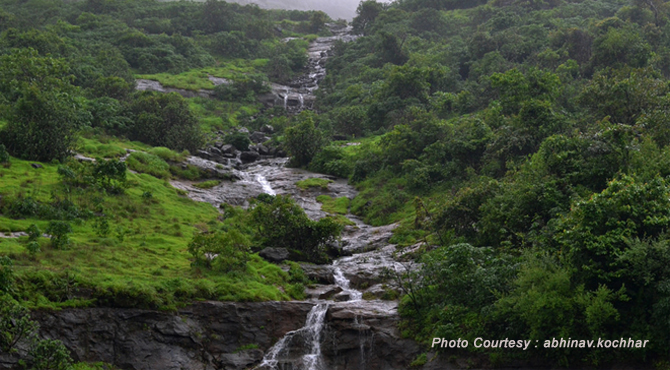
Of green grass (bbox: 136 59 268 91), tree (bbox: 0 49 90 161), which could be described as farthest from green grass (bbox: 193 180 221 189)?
green grass (bbox: 136 59 268 91)

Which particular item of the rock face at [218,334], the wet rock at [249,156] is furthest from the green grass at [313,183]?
the rock face at [218,334]

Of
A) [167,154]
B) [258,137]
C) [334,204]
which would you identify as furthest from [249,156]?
[334,204]

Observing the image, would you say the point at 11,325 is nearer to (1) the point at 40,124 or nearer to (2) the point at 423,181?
(1) the point at 40,124

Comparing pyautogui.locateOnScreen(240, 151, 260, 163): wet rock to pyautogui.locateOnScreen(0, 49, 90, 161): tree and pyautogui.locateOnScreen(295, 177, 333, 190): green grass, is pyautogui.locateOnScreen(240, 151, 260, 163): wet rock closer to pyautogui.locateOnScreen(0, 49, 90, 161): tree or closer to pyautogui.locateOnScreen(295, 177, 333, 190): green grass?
pyautogui.locateOnScreen(295, 177, 333, 190): green grass

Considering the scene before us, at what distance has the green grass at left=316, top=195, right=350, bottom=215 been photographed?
3931 cm

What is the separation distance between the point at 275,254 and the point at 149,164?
17.5 metres

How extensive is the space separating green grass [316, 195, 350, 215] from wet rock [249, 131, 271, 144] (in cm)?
1783

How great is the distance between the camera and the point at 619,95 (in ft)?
114

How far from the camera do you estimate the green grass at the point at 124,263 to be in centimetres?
1992

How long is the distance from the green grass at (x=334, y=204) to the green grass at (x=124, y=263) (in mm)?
8828

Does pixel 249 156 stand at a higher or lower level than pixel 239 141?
lower

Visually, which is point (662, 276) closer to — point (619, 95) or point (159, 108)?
point (619, 95)

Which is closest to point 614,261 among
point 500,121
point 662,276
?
point 662,276

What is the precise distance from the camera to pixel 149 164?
4141 centimetres
